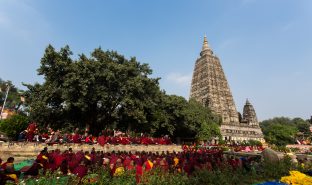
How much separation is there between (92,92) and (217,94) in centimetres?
6271

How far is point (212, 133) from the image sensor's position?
1973 inches

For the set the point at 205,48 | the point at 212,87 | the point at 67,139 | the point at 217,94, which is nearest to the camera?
the point at 67,139

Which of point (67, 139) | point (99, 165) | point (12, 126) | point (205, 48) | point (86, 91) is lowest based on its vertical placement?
point (99, 165)

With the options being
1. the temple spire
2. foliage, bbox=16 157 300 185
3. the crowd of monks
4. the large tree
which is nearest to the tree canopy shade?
the large tree

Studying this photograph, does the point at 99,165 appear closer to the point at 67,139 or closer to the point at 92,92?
the point at 67,139

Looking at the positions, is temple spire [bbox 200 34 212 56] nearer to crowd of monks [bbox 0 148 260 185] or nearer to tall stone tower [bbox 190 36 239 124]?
tall stone tower [bbox 190 36 239 124]

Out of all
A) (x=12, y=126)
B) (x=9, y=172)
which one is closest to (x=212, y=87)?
(x=12, y=126)

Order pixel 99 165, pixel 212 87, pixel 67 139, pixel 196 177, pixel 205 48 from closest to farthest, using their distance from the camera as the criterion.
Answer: pixel 196 177 → pixel 99 165 → pixel 67 139 → pixel 212 87 → pixel 205 48

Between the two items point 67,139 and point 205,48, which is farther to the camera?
point 205,48

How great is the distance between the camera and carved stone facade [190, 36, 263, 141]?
256ft

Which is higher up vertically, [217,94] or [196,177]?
[217,94]

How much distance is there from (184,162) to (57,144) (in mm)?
11403

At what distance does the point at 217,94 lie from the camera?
8188 cm

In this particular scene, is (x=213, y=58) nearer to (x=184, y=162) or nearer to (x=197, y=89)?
(x=197, y=89)
